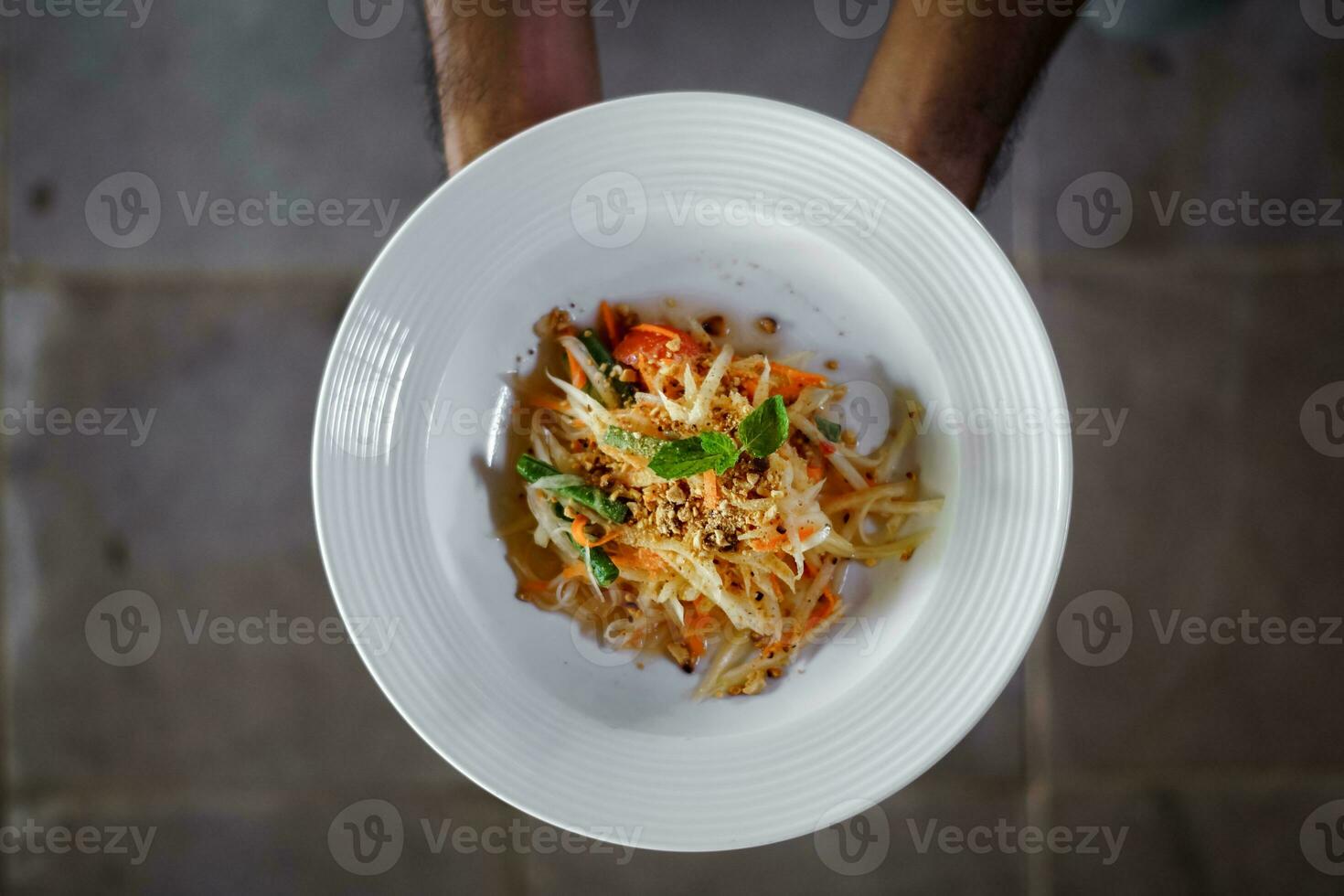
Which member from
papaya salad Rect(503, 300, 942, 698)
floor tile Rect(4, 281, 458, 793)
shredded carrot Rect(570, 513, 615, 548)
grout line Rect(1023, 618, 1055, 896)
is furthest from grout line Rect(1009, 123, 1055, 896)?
floor tile Rect(4, 281, 458, 793)

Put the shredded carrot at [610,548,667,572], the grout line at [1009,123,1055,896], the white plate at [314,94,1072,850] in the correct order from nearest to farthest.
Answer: the white plate at [314,94,1072,850] → the shredded carrot at [610,548,667,572] → the grout line at [1009,123,1055,896]

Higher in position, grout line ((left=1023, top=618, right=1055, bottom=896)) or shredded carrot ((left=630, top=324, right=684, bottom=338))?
shredded carrot ((left=630, top=324, right=684, bottom=338))

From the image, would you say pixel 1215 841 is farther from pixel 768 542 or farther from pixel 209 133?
pixel 209 133

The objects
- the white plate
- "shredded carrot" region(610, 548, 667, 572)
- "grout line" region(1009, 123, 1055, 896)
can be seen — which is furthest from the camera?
"grout line" region(1009, 123, 1055, 896)

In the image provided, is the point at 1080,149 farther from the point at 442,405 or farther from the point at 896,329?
the point at 442,405

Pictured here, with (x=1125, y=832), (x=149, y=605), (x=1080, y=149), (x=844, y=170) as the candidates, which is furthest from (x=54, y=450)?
(x=1125, y=832)

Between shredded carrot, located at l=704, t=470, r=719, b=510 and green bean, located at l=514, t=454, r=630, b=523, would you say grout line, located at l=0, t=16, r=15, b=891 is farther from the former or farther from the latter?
shredded carrot, located at l=704, t=470, r=719, b=510

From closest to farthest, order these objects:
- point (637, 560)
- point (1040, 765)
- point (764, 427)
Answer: point (764, 427)
point (637, 560)
point (1040, 765)

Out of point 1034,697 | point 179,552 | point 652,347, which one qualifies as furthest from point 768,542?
point 179,552

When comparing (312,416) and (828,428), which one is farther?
(312,416)
